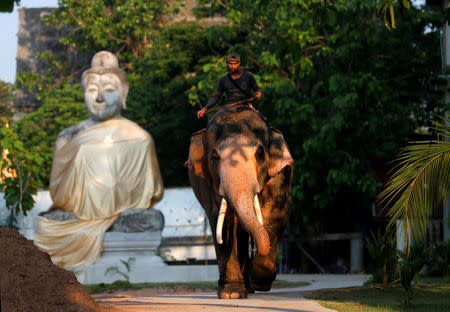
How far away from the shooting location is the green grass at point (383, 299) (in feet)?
22.7

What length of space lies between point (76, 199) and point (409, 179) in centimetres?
900

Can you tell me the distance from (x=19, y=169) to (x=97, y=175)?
1.88 m

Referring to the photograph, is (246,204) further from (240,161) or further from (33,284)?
(33,284)

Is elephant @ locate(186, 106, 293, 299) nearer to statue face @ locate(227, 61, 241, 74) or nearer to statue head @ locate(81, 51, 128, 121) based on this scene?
statue face @ locate(227, 61, 241, 74)

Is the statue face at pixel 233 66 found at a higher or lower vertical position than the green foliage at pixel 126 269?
higher

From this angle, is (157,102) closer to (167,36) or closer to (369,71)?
(167,36)

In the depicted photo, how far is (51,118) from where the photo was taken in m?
26.0

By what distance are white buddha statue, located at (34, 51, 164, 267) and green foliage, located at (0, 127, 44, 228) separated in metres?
0.67

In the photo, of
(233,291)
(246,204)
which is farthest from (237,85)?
(233,291)

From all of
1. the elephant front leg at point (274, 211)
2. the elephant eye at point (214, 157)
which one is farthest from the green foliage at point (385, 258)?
the elephant eye at point (214, 157)

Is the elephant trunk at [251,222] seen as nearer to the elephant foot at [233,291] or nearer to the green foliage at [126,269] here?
the elephant foot at [233,291]

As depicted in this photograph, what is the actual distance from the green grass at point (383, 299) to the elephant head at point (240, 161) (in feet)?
3.38

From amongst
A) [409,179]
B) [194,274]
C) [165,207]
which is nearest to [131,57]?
[165,207]

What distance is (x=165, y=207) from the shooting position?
18422 mm
